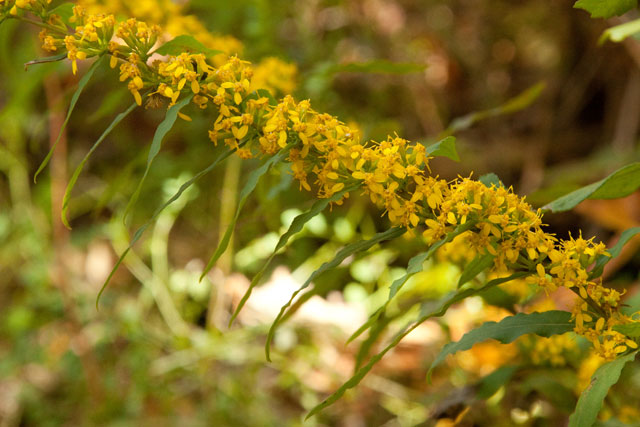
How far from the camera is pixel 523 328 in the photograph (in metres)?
0.82

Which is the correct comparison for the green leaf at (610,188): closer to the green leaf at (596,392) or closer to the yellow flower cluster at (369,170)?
the yellow flower cluster at (369,170)

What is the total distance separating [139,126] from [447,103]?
4.75 feet

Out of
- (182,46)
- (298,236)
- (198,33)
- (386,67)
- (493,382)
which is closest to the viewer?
(182,46)

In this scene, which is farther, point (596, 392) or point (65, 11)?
point (65, 11)

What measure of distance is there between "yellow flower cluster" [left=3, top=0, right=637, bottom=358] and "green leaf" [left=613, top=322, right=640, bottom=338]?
0.6 inches

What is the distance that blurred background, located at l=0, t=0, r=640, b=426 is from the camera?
161 cm

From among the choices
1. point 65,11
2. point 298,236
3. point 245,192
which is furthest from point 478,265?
point 298,236

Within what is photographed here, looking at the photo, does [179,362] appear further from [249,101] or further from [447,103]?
[447,103]

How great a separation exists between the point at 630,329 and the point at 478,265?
0.69 feet

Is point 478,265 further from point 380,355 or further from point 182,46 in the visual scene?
point 182,46

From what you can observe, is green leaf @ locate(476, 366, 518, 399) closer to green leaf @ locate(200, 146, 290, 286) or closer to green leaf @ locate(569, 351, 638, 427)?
green leaf @ locate(569, 351, 638, 427)

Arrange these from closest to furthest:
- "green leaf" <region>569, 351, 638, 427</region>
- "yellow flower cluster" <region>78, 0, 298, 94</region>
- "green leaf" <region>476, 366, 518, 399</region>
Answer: "green leaf" <region>569, 351, 638, 427</region> → "green leaf" <region>476, 366, 518, 399</region> → "yellow flower cluster" <region>78, 0, 298, 94</region>

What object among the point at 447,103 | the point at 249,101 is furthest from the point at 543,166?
the point at 249,101

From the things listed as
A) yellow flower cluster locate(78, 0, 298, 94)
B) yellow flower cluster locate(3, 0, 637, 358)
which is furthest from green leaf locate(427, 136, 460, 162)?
yellow flower cluster locate(78, 0, 298, 94)
